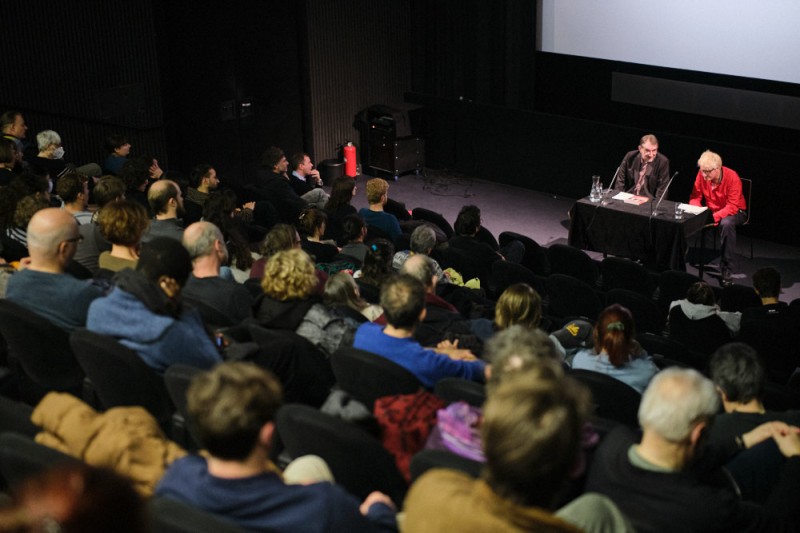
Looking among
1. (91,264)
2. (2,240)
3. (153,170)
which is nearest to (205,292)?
(91,264)

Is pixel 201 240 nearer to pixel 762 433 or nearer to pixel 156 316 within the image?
pixel 156 316

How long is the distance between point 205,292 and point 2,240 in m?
1.63

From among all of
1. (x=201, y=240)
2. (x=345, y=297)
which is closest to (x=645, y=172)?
(x=345, y=297)

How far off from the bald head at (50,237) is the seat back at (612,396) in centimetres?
223

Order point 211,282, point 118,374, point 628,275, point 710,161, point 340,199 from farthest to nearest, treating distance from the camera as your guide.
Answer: point 710,161, point 340,199, point 628,275, point 211,282, point 118,374

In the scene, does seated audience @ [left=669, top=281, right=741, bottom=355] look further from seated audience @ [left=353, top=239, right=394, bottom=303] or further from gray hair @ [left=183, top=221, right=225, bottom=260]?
gray hair @ [left=183, top=221, right=225, bottom=260]

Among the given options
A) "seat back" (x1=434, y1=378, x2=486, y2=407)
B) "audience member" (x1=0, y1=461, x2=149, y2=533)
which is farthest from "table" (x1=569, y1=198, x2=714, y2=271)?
"audience member" (x1=0, y1=461, x2=149, y2=533)

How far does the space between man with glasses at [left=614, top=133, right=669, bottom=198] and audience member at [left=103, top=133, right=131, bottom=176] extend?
4.54 metres

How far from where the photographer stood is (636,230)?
827 centimetres

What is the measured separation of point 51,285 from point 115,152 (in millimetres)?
4747

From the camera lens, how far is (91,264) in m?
5.45

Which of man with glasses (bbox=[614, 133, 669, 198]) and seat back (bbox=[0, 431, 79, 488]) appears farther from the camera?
man with glasses (bbox=[614, 133, 669, 198])

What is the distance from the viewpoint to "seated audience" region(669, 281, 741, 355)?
18.2ft

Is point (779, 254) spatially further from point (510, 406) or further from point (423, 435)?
point (510, 406)
